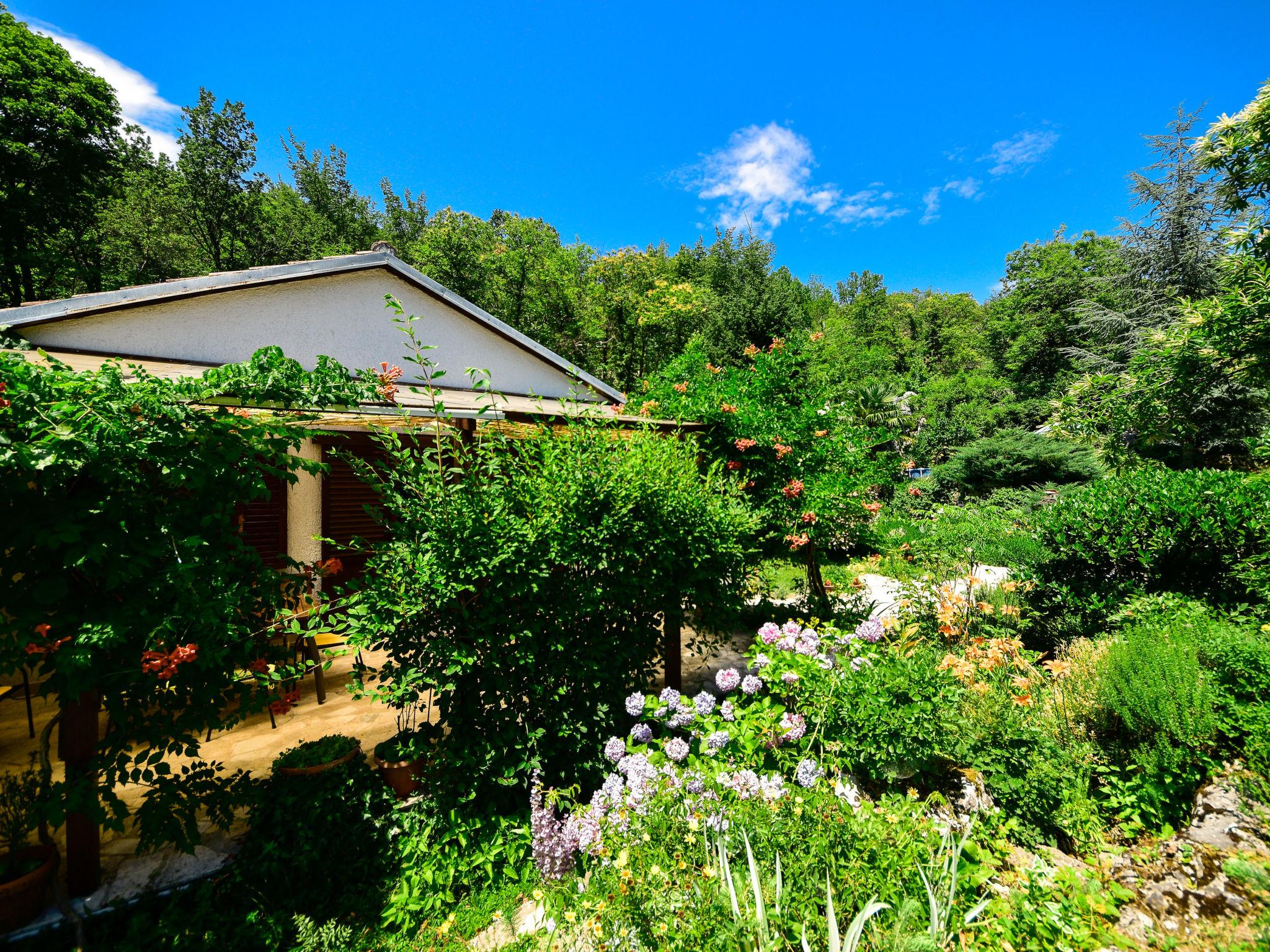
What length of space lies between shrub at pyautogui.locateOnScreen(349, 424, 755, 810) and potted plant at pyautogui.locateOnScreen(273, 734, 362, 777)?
0.81m

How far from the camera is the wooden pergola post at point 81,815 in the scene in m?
2.77

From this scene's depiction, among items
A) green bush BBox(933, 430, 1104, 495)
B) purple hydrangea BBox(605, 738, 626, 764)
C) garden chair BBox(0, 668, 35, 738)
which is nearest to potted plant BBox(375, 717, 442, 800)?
purple hydrangea BBox(605, 738, 626, 764)

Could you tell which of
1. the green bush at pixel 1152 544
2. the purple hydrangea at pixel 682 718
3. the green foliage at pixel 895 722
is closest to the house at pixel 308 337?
the purple hydrangea at pixel 682 718

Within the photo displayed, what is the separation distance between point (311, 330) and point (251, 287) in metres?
0.87

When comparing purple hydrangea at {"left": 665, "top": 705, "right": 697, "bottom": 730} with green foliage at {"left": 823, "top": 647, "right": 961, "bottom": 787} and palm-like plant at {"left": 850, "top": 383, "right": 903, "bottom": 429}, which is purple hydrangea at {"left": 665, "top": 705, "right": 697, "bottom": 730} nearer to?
green foliage at {"left": 823, "top": 647, "right": 961, "bottom": 787}

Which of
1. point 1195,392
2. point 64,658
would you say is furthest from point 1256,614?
point 64,658

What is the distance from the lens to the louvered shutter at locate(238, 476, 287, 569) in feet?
21.1

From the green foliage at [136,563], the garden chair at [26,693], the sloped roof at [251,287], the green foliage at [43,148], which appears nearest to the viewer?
the green foliage at [136,563]

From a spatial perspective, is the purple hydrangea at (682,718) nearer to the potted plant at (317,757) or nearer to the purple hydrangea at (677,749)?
the purple hydrangea at (677,749)

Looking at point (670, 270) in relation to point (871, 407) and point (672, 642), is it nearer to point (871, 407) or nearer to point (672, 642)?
point (871, 407)

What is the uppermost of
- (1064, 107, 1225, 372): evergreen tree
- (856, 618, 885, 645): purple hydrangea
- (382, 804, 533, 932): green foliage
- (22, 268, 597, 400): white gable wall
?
(1064, 107, 1225, 372): evergreen tree

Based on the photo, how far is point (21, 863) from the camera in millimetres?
2736

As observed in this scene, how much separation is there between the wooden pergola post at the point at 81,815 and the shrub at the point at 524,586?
5.16ft

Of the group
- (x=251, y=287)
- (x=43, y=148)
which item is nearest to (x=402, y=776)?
(x=251, y=287)
